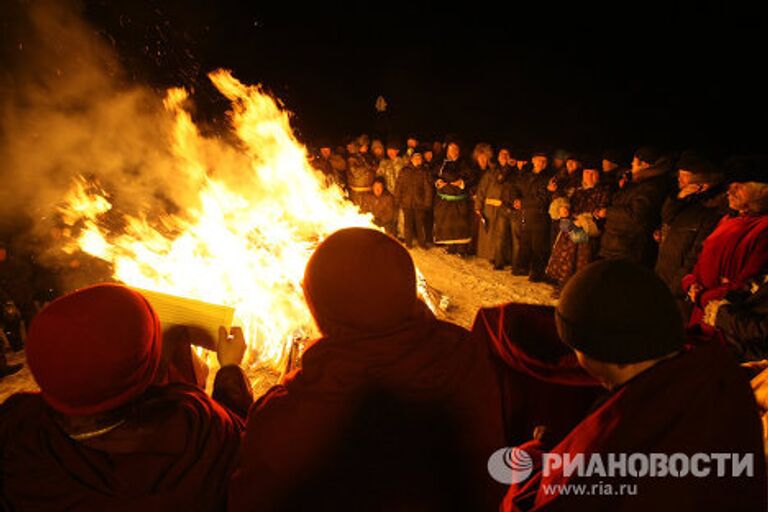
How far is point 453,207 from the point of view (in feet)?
33.6

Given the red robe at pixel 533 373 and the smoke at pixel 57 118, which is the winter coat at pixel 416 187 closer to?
the smoke at pixel 57 118

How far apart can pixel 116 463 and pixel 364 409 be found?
0.91 m

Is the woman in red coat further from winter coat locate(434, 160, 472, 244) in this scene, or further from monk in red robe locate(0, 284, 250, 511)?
winter coat locate(434, 160, 472, 244)

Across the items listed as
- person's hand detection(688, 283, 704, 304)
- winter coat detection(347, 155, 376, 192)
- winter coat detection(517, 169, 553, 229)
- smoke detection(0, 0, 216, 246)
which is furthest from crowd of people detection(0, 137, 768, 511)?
winter coat detection(347, 155, 376, 192)

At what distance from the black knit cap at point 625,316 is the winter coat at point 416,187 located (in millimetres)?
9096

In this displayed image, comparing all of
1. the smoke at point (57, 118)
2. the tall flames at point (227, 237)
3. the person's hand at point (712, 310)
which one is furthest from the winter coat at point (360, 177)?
the person's hand at point (712, 310)

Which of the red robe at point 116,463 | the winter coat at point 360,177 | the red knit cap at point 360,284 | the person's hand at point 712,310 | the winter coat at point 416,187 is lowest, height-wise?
the person's hand at point 712,310

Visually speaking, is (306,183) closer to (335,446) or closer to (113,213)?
(113,213)

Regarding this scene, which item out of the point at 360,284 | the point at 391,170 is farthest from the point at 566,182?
the point at 360,284

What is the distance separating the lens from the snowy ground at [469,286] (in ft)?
24.7

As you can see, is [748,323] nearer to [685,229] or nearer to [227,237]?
[685,229]

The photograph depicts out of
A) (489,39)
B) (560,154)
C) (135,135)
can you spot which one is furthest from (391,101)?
(135,135)

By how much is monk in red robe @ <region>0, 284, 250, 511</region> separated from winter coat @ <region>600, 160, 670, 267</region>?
19.4ft

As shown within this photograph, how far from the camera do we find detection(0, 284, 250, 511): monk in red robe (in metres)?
1.61
